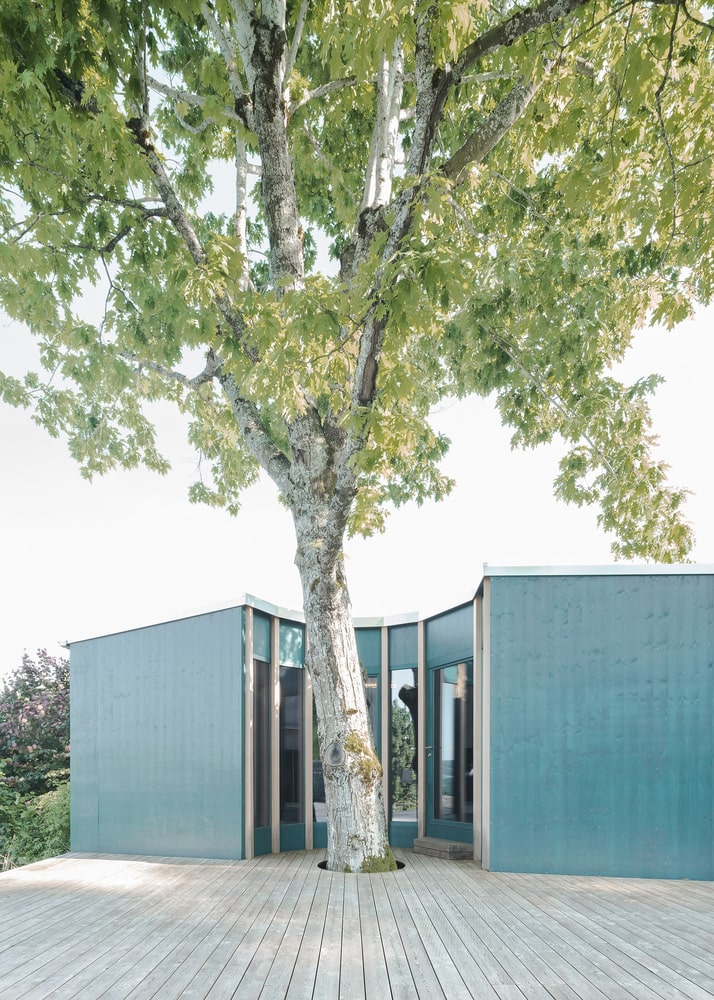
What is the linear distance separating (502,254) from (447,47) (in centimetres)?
374

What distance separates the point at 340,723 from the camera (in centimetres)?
680

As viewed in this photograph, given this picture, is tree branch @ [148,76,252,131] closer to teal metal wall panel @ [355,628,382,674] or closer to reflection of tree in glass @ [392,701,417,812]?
teal metal wall panel @ [355,628,382,674]

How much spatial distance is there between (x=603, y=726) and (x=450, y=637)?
2.06 m

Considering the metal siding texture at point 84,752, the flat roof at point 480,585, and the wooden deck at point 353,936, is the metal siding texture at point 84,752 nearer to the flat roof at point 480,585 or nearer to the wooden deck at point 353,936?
the flat roof at point 480,585

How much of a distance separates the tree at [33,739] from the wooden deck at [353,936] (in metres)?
8.11

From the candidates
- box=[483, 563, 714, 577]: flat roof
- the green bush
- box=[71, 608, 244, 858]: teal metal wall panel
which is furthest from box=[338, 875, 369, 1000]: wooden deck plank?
the green bush

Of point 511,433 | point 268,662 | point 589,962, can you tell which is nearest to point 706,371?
point 511,433

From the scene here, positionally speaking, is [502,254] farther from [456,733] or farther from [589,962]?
[589,962]

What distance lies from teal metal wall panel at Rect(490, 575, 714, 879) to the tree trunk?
1.06 metres

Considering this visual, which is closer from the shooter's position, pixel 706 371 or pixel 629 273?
pixel 629 273

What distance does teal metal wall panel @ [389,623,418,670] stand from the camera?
877 cm

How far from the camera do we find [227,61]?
6859 millimetres

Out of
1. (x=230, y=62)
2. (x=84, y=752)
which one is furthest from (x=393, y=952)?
(x=230, y=62)

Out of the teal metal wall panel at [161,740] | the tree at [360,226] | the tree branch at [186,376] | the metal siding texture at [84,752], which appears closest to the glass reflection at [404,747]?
the tree at [360,226]
